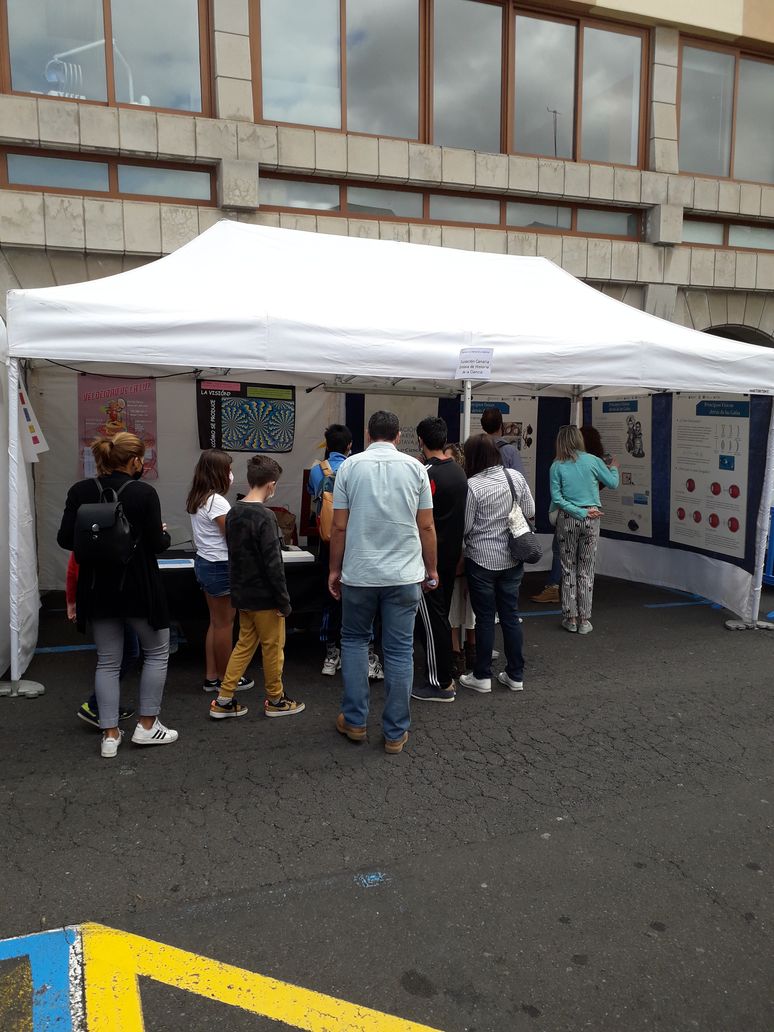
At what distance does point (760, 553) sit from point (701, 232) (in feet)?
23.2

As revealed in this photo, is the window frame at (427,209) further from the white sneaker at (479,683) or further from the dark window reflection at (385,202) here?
the white sneaker at (479,683)

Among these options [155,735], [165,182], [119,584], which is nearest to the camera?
[119,584]

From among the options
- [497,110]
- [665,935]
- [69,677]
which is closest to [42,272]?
[69,677]

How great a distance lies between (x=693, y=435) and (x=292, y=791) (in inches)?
226

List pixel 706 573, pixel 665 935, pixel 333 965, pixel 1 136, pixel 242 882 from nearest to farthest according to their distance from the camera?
1. pixel 333 965
2. pixel 665 935
3. pixel 242 882
4. pixel 706 573
5. pixel 1 136

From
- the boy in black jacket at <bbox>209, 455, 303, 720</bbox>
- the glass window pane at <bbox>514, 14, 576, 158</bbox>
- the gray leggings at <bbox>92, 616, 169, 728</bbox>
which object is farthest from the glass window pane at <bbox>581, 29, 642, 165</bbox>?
the gray leggings at <bbox>92, 616, 169, 728</bbox>

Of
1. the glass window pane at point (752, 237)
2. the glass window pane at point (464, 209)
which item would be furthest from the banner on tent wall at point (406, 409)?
the glass window pane at point (752, 237)

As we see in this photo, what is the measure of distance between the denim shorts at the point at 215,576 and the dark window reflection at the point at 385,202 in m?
6.83

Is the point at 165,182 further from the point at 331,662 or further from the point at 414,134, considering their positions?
the point at 331,662

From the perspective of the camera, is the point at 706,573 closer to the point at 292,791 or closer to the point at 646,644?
the point at 646,644

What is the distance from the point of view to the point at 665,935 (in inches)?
103

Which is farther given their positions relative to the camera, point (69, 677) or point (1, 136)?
point (1, 136)

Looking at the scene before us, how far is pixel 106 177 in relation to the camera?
8.71 meters

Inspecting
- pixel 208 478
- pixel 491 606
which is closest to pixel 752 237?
pixel 491 606
